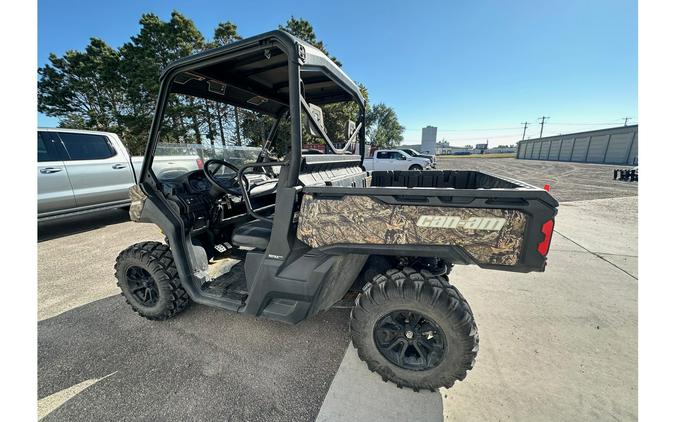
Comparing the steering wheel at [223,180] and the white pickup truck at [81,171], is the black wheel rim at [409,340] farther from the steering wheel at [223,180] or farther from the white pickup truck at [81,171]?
the white pickup truck at [81,171]

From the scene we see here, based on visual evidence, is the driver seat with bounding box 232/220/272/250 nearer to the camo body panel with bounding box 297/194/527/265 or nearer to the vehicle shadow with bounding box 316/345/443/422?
the camo body panel with bounding box 297/194/527/265

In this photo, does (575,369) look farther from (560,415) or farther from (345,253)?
(345,253)

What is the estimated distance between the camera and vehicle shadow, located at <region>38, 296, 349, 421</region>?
1661mm

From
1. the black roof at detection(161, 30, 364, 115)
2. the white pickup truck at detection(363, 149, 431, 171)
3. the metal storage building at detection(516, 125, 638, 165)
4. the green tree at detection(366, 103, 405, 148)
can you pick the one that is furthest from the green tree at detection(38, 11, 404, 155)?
the metal storage building at detection(516, 125, 638, 165)

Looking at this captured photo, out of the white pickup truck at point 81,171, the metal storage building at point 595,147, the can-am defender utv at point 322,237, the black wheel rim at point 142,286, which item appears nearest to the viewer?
the can-am defender utv at point 322,237

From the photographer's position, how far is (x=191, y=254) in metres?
2.34

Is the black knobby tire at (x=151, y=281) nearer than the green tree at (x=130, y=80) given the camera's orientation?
Yes

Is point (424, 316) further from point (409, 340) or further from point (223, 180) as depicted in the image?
point (223, 180)

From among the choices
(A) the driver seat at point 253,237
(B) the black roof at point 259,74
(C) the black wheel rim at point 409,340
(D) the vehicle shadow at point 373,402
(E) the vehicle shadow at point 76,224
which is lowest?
(D) the vehicle shadow at point 373,402

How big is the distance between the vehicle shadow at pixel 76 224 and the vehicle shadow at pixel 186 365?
3953 millimetres

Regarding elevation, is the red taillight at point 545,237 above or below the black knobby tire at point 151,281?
above

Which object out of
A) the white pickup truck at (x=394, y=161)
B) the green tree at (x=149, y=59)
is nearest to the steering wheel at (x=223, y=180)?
the white pickup truck at (x=394, y=161)

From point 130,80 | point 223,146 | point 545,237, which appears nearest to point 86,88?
point 130,80

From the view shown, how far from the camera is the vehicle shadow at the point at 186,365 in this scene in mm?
1661
